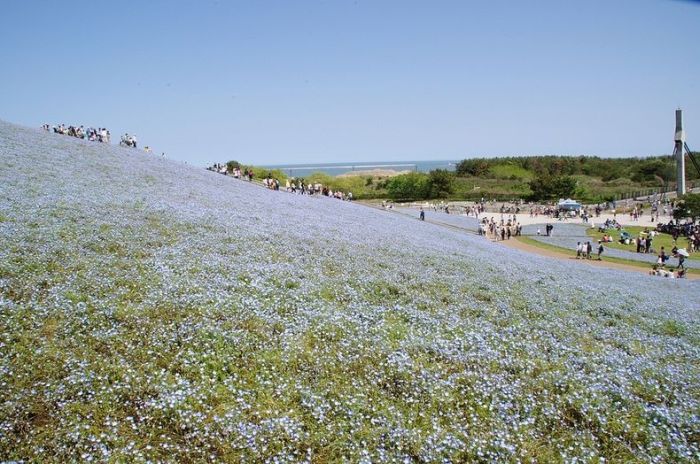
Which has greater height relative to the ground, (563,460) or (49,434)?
(49,434)

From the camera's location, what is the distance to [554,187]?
296 feet

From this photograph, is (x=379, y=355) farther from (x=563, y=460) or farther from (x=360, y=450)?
(x=563, y=460)

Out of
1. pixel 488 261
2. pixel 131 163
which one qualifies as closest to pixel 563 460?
pixel 488 261

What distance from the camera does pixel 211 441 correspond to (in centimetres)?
707

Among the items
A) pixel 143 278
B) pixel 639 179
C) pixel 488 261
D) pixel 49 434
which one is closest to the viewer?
pixel 49 434

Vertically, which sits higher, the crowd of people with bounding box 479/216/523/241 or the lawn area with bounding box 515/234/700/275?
the crowd of people with bounding box 479/216/523/241

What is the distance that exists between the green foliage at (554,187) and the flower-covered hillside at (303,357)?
79.5 metres

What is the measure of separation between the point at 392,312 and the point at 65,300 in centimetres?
783

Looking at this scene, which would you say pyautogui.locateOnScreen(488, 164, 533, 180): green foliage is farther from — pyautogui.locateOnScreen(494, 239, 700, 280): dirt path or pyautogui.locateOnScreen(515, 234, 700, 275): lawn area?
pyautogui.locateOnScreen(494, 239, 700, 280): dirt path

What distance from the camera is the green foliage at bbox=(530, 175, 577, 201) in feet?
294

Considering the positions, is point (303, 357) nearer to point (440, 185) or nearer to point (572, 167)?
point (440, 185)

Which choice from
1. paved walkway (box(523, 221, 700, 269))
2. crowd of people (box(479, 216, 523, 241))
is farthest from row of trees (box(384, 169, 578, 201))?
crowd of people (box(479, 216, 523, 241))

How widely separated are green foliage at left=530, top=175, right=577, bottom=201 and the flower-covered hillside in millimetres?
79505

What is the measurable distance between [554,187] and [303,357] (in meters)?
91.3
